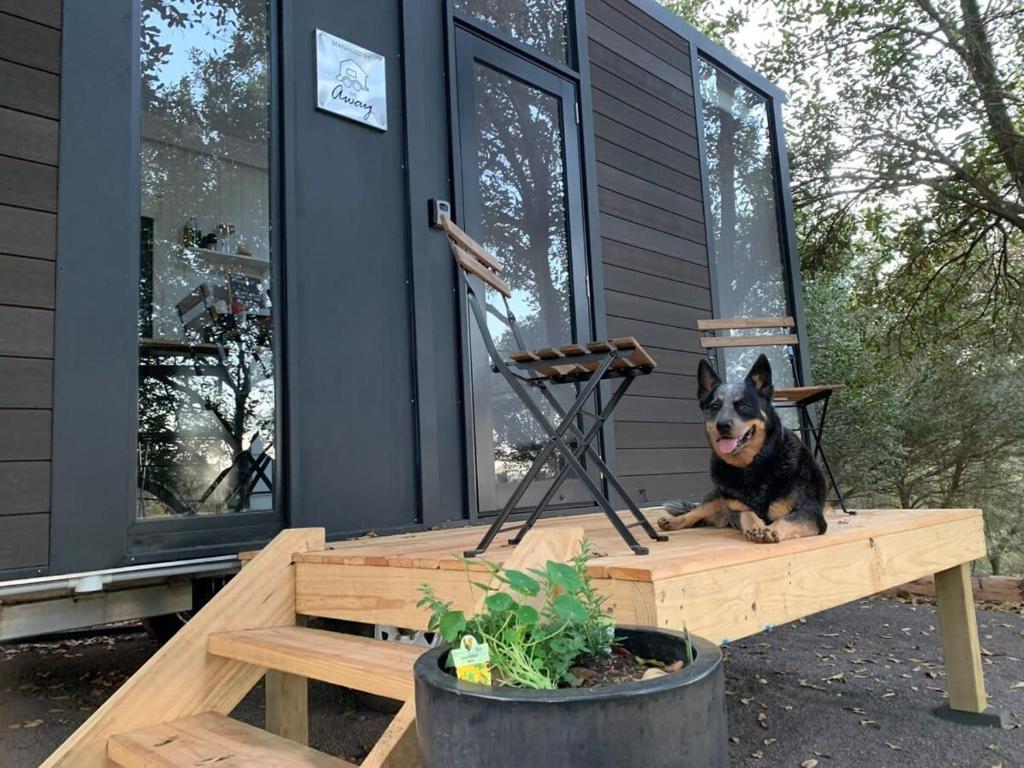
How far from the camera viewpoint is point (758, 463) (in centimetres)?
225

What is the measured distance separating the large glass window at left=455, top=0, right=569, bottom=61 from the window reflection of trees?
289 millimetres

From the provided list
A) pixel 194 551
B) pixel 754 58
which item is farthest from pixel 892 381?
pixel 194 551

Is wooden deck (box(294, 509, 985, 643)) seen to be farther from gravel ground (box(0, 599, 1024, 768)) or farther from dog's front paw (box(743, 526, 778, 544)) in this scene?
gravel ground (box(0, 599, 1024, 768))

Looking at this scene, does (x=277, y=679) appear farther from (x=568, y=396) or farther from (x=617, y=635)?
(x=568, y=396)

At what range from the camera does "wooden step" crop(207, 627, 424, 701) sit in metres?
1.49

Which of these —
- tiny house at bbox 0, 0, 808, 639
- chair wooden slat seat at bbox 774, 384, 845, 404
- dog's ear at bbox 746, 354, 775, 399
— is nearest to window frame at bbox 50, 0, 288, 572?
tiny house at bbox 0, 0, 808, 639

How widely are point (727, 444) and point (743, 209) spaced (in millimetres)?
4083

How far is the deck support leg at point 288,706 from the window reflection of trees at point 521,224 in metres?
1.51

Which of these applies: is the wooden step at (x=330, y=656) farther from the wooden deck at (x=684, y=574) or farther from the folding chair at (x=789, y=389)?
the folding chair at (x=789, y=389)

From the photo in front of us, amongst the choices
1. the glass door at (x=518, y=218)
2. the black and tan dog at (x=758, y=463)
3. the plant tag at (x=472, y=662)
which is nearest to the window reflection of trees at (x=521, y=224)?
the glass door at (x=518, y=218)

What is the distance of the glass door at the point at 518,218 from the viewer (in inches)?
138

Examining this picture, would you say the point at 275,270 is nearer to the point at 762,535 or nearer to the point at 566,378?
the point at 566,378

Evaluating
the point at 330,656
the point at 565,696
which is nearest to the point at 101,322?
the point at 330,656

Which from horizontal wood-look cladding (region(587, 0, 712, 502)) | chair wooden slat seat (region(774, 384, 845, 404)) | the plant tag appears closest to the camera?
the plant tag
